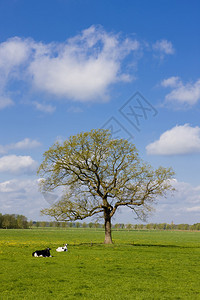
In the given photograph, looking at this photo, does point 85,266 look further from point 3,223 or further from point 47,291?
point 3,223

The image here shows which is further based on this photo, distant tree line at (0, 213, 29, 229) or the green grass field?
distant tree line at (0, 213, 29, 229)

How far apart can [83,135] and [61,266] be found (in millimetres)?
21518

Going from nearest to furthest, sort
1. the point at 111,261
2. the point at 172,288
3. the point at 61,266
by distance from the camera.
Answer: the point at 172,288 < the point at 61,266 < the point at 111,261

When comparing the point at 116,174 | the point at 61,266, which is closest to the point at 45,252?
the point at 61,266

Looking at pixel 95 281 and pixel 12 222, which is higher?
pixel 12 222

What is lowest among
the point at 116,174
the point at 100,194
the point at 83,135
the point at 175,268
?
the point at 175,268

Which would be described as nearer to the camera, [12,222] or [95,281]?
[95,281]

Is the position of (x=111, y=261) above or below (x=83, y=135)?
below

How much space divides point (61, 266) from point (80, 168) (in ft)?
63.4

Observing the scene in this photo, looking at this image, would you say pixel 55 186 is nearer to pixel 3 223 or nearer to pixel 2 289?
pixel 2 289

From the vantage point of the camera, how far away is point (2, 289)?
1429cm

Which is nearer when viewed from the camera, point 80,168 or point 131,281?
point 131,281

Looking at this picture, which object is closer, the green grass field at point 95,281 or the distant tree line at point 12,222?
the green grass field at point 95,281

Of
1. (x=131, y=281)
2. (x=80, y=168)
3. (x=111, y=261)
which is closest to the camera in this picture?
(x=131, y=281)
